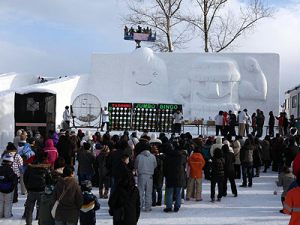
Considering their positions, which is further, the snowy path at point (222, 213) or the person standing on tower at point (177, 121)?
the person standing on tower at point (177, 121)

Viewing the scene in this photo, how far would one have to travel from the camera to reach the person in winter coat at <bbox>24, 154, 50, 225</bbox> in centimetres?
830

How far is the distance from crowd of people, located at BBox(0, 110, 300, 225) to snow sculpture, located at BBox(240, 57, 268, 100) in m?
10.9

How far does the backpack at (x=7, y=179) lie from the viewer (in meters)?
8.90

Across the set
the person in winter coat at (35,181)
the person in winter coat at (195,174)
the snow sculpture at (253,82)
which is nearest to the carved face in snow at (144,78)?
the snow sculpture at (253,82)

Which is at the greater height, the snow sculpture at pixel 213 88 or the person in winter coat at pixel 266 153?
the snow sculpture at pixel 213 88

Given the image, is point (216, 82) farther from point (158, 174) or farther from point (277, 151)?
point (158, 174)

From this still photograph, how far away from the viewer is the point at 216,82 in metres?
25.0

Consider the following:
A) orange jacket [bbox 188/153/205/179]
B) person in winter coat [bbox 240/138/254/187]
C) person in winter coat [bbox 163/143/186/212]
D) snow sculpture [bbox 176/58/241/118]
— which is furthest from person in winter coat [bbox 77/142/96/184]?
snow sculpture [bbox 176/58/241/118]

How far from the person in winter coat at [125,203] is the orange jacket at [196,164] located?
4.74 m

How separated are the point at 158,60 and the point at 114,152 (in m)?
16.8

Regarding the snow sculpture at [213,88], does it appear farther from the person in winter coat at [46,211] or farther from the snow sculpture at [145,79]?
the person in winter coat at [46,211]

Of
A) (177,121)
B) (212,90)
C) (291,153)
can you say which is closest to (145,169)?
(291,153)

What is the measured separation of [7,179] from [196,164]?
4277 millimetres

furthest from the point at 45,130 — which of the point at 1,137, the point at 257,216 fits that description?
the point at 257,216
